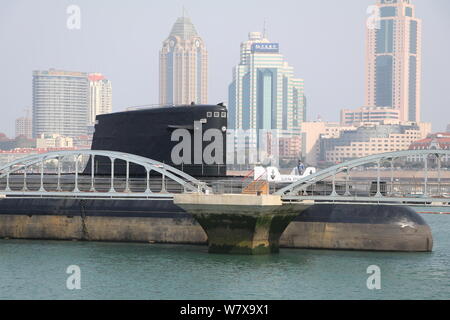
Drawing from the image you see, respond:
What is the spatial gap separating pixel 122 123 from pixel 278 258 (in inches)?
524

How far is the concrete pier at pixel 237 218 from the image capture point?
40.8 metres

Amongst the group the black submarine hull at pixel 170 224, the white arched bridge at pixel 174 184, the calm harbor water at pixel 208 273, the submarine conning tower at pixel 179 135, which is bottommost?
the calm harbor water at pixel 208 273

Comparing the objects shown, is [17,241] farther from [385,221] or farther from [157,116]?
[385,221]

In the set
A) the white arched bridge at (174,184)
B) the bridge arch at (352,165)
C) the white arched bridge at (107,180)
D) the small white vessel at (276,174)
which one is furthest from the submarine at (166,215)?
the bridge arch at (352,165)

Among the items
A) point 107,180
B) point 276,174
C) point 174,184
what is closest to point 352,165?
point 174,184

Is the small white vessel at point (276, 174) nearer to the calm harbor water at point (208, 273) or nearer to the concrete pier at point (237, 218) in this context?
the concrete pier at point (237, 218)

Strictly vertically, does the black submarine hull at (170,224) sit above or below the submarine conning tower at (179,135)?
below

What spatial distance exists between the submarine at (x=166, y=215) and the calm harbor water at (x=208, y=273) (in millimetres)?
924

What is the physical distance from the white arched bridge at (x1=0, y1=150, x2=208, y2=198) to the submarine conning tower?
892mm

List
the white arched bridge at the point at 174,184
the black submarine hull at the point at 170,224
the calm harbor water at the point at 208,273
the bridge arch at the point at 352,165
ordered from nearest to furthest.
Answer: the calm harbor water at the point at 208,273 → the bridge arch at the point at 352,165 → the white arched bridge at the point at 174,184 → the black submarine hull at the point at 170,224

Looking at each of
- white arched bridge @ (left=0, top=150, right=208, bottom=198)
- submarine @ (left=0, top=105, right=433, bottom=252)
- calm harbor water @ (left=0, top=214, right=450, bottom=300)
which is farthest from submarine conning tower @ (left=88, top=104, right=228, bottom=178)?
calm harbor water @ (left=0, top=214, right=450, bottom=300)

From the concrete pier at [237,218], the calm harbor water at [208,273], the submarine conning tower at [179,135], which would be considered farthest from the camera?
the submarine conning tower at [179,135]
